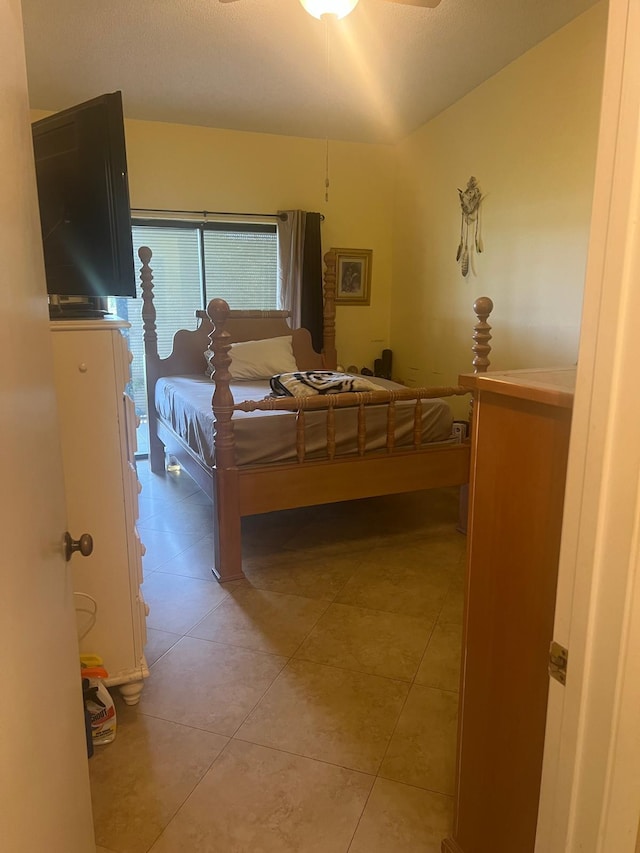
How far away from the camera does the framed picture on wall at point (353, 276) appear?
4.87 meters

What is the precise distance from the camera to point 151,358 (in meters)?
4.34

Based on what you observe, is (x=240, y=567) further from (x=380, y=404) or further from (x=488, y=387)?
(x=488, y=387)

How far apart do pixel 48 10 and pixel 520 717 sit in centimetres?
338

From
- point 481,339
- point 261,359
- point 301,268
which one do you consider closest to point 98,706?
point 481,339

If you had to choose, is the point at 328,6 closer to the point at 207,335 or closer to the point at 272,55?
the point at 272,55

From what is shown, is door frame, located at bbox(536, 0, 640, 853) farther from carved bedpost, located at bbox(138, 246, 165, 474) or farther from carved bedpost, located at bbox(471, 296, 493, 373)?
carved bedpost, located at bbox(138, 246, 165, 474)

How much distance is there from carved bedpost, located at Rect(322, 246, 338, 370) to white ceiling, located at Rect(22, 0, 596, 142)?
3.56ft

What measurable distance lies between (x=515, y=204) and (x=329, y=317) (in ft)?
5.63

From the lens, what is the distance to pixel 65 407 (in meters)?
1.52

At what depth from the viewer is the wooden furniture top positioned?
83 centimetres

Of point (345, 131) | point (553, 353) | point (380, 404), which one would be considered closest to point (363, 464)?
A: point (380, 404)

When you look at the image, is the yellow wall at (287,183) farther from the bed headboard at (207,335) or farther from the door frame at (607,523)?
the door frame at (607,523)

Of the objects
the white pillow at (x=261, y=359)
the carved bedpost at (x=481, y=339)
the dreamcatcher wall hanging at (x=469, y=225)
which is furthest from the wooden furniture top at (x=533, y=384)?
the white pillow at (x=261, y=359)

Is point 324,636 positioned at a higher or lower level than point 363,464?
lower
